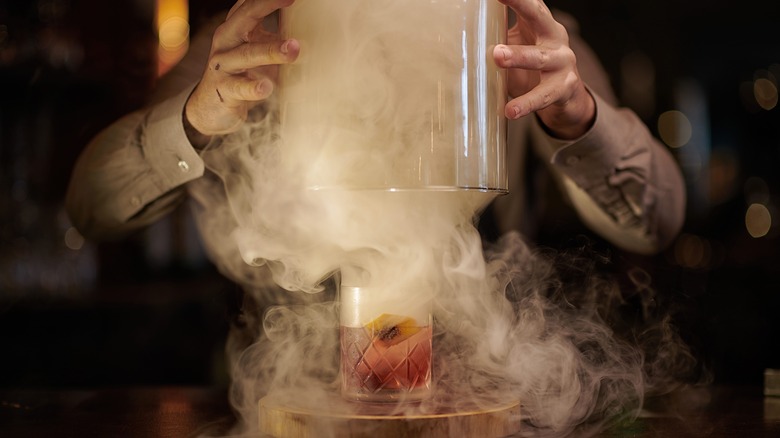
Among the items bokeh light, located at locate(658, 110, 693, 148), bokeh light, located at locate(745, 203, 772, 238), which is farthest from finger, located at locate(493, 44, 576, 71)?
bokeh light, located at locate(658, 110, 693, 148)

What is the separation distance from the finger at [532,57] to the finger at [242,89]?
0.30m

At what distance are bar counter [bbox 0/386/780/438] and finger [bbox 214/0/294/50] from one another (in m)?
0.51

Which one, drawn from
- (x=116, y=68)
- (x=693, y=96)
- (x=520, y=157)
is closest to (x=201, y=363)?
Answer: (x=116, y=68)

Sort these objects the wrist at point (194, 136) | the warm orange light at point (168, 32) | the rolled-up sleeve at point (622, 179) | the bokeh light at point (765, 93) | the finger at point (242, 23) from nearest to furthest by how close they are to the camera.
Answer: the finger at point (242, 23) < the wrist at point (194, 136) < the rolled-up sleeve at point (622, 179) < the bokeh light at point (765, 93) < the warm orange light at point (168, 32)

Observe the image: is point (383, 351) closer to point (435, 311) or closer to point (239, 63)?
point (435, 311)

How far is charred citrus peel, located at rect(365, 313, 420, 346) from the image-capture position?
1156 mm

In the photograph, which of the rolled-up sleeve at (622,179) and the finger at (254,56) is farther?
the rolled-up sleeve at (622,179)

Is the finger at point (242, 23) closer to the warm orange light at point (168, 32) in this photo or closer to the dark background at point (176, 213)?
the dark background at point (176, 213)

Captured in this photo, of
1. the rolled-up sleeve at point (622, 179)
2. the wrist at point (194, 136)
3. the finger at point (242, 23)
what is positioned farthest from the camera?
the rolled-up sleeve at point (622, 179)

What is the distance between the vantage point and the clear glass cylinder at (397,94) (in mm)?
1016

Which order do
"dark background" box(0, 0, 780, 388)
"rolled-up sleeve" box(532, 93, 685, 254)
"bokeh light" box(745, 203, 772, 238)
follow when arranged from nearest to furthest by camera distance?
"rolled-up sleeve" box(532, 93, 685, 254) → "dark background" box(0, 0, 780, 388) → "bokeh light" box(745, 203, 772, 238)

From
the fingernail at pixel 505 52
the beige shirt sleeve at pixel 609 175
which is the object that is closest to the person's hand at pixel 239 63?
the fingernail at pixel 505 52

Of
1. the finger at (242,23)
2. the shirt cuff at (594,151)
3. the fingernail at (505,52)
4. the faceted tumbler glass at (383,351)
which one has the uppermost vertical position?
the finger at (242,23)

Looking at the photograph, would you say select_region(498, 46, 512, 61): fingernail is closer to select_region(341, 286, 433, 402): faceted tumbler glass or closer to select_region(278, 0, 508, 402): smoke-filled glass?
select_region(278, 0, 508, 402): smoke-filled glass
